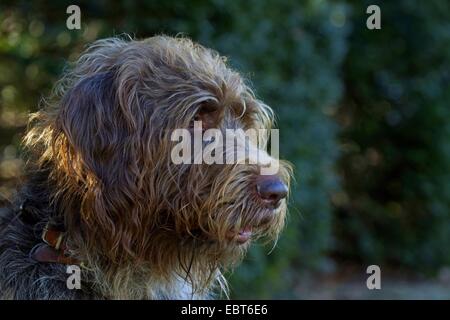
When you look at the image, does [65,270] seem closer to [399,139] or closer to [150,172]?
[150,172]

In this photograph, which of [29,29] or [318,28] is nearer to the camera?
[29,29]

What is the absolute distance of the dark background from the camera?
612cm

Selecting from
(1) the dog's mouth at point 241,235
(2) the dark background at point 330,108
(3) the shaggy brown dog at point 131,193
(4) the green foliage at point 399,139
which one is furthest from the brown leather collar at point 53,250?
(4) the green foliage at point 399,139

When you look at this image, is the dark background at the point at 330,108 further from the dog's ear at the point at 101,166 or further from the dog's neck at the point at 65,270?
the dog's ear at the point at 101,166

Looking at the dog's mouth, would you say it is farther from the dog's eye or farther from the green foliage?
the green foliage

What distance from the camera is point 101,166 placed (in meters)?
3.94

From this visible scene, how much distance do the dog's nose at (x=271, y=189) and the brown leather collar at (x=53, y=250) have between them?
0.97 metres

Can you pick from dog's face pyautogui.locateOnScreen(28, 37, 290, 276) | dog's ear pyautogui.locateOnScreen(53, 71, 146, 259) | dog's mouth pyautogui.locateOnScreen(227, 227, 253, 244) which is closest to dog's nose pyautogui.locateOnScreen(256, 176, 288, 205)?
dog's face pyautogui.locateOnScreen(28, 37, 290, 276)

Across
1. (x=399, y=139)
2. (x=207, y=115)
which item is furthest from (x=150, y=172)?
(x=399, y=139)
